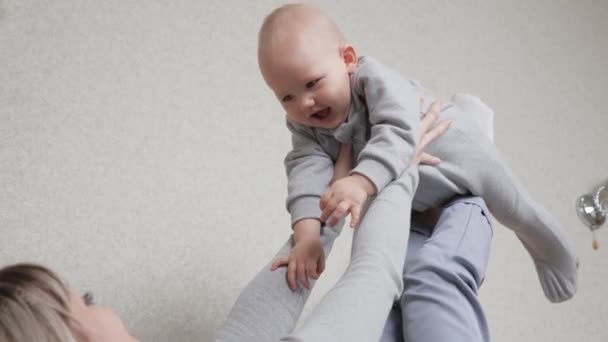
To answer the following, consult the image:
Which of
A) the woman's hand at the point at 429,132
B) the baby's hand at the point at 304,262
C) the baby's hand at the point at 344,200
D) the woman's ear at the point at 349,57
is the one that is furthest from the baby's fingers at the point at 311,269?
the woman's ear at the point at 349,57

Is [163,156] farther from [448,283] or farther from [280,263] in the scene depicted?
[448,283]

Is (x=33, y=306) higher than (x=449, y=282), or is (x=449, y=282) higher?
(x=33, y=306)

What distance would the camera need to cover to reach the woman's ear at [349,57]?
108 centimetres

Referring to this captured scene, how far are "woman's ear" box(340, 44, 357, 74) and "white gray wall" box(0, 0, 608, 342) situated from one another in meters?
0.50

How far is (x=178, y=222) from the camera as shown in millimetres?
1353

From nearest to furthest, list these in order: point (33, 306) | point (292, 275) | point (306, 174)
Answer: point (33, 306)
point (292, 275)
point (306, 174)

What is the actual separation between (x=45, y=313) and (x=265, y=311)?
1.28 ft

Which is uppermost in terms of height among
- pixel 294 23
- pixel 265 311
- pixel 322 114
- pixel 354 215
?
pixel 294 23

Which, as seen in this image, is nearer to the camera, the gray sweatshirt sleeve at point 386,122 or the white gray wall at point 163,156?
the gray sweatshirt sleeve at point 386,122

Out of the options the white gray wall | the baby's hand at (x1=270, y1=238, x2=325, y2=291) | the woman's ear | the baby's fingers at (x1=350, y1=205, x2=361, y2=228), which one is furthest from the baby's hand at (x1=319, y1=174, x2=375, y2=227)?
the white gray wall

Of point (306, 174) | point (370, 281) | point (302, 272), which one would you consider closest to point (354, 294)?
point (370, 281)

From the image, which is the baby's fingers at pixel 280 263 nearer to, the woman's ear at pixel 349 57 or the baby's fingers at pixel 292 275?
the baby's fingers at pixel 292 275

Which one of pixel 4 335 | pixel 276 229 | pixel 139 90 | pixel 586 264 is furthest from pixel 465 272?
pixel 586 264

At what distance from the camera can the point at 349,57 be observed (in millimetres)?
1091
